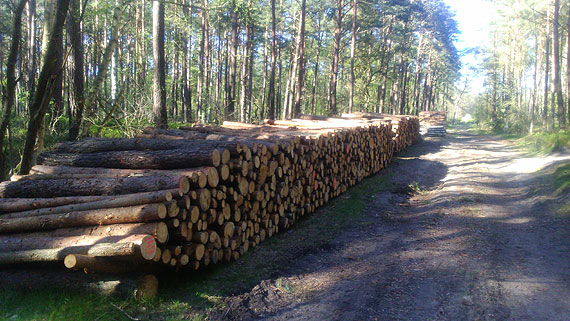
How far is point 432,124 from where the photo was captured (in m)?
35.9

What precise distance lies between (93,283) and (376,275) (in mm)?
3456

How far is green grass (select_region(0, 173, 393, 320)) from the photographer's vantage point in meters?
4.33

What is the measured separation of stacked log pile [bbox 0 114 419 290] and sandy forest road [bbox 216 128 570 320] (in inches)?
42.5

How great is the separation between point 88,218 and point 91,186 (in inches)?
28.0

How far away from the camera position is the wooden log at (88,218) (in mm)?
4738

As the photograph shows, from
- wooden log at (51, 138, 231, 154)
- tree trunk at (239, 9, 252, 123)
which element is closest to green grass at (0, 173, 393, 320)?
wooden log at (51, 138, 231, 154)

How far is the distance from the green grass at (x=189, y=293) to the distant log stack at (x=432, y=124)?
25937mm

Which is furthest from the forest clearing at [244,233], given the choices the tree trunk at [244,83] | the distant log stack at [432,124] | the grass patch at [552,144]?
the distant log stack at [432,124]

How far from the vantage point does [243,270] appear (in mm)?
5836

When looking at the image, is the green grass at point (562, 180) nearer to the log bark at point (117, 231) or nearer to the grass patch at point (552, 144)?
the grass patch at point (552, 144)

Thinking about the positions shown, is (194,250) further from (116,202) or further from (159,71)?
(159,71)

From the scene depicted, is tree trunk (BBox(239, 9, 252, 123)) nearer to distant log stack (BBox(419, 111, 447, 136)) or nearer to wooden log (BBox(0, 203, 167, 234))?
distant log stack (BBox(419, 111, 447, 136))

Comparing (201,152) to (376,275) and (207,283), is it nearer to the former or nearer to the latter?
(207,283)

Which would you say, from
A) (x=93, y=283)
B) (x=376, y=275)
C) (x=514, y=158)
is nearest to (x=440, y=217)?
(x=376, y=275)
